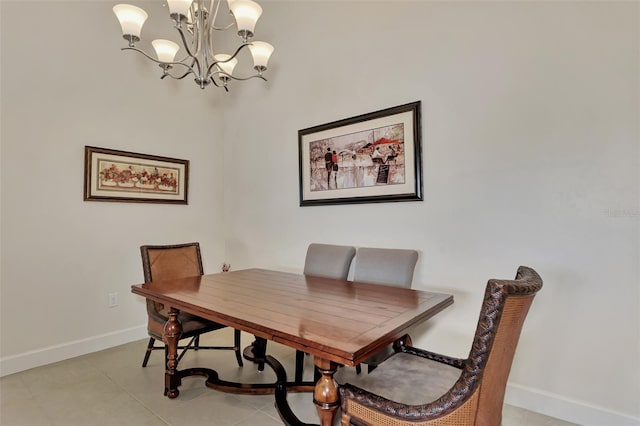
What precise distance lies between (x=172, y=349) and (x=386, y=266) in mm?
1461

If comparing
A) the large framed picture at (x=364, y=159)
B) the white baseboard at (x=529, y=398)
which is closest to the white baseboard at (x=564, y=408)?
the white baseboard at (x=529, y=398)

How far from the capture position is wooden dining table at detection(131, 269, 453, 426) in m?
1.18

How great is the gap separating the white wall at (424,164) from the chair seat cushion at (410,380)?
0.88m

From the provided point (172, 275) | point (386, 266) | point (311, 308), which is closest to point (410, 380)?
point (311, 308)

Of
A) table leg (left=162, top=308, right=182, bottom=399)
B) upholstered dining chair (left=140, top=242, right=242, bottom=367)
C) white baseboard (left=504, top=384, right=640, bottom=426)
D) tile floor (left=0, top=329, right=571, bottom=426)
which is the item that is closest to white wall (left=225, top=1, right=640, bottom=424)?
white baseboard (left=504, top=384, right=640, bottom=426)

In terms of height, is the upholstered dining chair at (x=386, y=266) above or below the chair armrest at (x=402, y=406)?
above

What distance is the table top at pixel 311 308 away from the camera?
117 cm

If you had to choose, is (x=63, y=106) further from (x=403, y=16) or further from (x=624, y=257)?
(x=624, y=257)

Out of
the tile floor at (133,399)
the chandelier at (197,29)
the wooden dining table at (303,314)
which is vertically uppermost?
the chandelier at (197,29)

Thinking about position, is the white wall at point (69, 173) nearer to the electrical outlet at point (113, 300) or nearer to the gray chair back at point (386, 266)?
the electrical outlet at point (113, 300)

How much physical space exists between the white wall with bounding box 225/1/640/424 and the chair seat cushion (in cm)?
87

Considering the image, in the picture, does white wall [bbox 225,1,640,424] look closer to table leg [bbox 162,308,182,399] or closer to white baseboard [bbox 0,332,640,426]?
white baseboard [bbox 0,332,640,426]

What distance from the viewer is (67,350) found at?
2658 millimetres

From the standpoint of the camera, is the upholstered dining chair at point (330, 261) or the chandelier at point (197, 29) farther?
the upholstered dining chair at point (330, 261)
